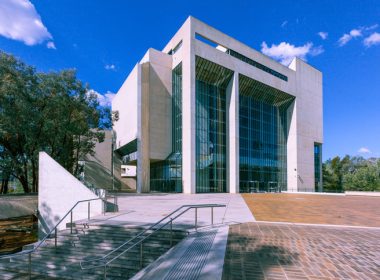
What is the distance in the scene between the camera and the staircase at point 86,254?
691cm

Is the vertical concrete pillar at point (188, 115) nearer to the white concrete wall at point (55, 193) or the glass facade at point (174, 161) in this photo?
the glass facade at point (174, 161)

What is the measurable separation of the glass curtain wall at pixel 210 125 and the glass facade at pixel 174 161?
2.69 meters

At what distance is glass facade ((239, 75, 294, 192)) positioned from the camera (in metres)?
37.0

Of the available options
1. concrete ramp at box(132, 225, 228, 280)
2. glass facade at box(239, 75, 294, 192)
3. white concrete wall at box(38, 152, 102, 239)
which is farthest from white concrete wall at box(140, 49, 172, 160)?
concrete ramp at box(132, 225, 228, 280)

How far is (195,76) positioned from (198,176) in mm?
13503

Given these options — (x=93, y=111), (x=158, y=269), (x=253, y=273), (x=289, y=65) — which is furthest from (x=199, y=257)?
(x=289, y=65)

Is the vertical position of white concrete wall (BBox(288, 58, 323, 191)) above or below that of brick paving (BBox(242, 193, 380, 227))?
above

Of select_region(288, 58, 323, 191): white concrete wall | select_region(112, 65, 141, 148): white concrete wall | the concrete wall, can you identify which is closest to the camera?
select_region(112, 65, 141, 148): white concrete wall

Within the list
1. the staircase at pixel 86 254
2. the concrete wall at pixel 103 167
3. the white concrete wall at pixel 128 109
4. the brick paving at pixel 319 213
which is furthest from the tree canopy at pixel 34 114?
the brick paving at pixel 319 213

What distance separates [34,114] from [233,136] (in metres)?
23.5

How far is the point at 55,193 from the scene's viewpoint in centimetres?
1331

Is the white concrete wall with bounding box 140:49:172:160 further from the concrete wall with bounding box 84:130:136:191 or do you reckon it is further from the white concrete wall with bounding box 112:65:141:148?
the concrete wall with bounding box 84:130:136:191

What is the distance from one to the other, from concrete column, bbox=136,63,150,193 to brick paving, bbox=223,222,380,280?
26095 millimetres

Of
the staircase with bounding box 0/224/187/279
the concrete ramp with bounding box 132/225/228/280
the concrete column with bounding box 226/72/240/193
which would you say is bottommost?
the staircase with bounding box 0/224/187/279
